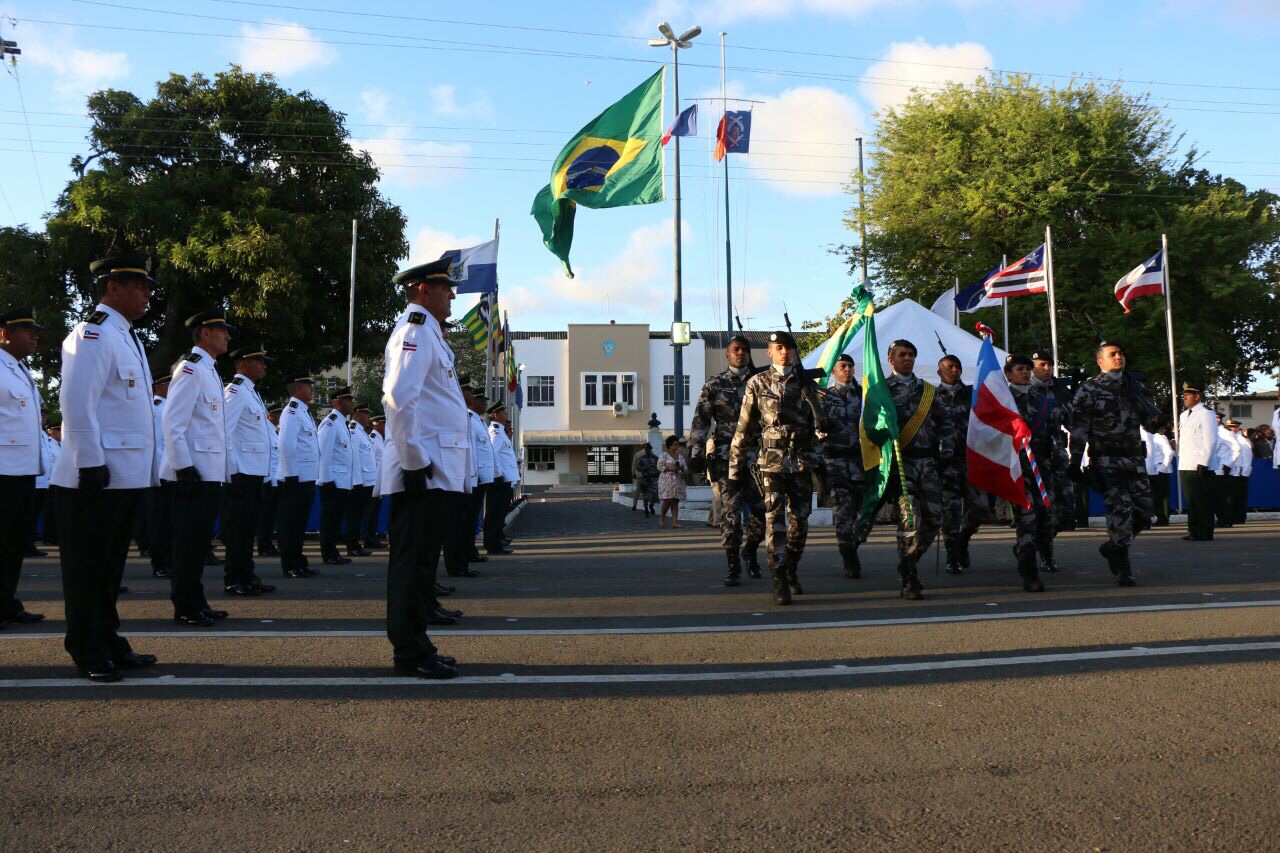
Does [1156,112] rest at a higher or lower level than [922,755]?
higher

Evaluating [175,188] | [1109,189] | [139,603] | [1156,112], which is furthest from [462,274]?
[1156,112]

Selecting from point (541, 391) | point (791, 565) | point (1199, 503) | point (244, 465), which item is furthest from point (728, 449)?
point (541, 391)

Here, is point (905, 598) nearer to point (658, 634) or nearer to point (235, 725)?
point (658, 634)

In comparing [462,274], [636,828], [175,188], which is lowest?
[636,828]

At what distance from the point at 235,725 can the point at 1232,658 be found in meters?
4.92

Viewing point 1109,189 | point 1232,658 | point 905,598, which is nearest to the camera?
point 1232,658

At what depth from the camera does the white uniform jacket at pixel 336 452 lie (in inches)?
548

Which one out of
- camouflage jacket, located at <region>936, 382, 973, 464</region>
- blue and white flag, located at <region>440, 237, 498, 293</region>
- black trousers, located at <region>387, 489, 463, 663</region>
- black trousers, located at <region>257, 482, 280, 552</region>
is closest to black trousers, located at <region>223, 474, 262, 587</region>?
black trousers, located at <region>387, 489, 463, 663</region>

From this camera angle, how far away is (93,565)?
5836 mm

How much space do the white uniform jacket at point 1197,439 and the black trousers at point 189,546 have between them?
13.3 m

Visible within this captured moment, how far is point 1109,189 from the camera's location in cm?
3803

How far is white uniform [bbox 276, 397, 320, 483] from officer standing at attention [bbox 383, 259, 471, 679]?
6.75 m

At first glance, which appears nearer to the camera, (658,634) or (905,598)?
(658,634)

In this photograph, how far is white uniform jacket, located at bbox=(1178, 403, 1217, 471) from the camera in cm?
1600
